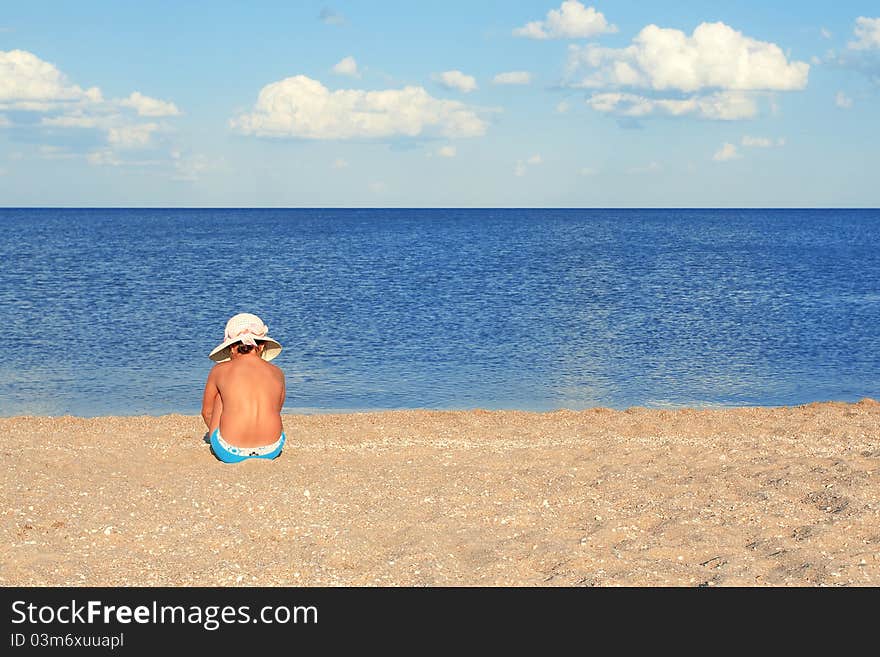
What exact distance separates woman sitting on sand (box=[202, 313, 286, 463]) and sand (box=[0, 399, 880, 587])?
0.69 feet

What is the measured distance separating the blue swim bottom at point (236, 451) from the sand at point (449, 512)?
101 mm

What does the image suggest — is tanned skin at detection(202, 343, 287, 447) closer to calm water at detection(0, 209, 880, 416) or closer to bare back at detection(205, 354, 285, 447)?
bare back at detection(205, 354, 285, 447)

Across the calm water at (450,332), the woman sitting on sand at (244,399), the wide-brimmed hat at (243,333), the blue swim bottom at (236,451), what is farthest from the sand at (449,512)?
the calm water at (450,332)

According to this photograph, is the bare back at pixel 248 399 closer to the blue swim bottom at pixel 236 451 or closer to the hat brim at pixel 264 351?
the blue swim bottom at pixel 236 451

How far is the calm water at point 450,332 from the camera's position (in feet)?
60.1

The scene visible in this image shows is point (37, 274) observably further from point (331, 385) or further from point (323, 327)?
point (331, 385)

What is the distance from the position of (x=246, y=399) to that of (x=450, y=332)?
17.7 meters

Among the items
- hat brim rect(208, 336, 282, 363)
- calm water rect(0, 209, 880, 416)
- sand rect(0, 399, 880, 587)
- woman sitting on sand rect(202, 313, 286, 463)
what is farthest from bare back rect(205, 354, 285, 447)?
calm water rect(0, 209, 880, 416)

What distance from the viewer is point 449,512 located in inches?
316

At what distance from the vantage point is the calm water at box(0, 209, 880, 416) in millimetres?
18328

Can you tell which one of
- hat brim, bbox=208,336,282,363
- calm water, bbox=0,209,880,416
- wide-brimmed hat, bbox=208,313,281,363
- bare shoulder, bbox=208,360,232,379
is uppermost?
wide-brimmed hat, bbox=208,313,281,363

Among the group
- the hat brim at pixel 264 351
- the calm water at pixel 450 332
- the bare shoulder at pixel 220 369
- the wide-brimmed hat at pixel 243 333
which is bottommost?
the calm water at pixel 450 332
